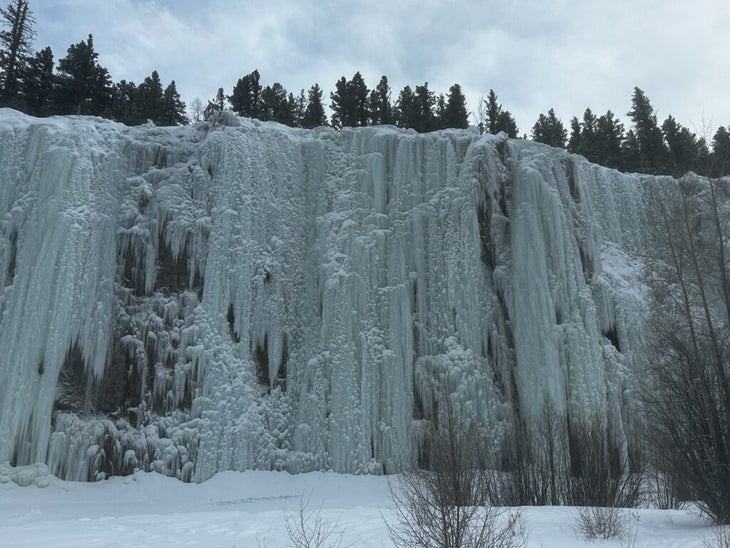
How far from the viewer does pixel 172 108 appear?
119 feet

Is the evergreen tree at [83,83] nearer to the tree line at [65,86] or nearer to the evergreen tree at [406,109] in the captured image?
the tree line at [65,86]

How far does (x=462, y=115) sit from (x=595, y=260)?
2074 centimetres

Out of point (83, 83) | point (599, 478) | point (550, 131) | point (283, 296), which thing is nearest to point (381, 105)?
point (550, 131)

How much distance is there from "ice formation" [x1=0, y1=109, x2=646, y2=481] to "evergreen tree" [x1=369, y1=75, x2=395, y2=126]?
17006 mm

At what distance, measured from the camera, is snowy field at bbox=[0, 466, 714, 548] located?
29.5 ft

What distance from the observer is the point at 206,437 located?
16641 mm

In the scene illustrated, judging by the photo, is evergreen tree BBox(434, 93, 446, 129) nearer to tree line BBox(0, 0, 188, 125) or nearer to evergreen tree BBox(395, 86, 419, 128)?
evergreen tree BBox(395, 86, 419, 128)

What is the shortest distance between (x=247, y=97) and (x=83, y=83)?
1088 cm

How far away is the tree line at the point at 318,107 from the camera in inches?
1275

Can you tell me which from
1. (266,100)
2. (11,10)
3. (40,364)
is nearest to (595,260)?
(40,364)

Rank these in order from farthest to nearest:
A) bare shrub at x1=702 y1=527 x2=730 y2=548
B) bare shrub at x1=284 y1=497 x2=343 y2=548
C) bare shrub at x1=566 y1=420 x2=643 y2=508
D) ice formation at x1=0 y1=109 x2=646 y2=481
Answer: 1. ice formation at x1=0 y1=109 x2=646 y2=481
2. bare shrub at x1=566 y1=420 x2=643 y2=508
3. bare shrub at x1=284 y1=497 x2=343 y2=548
4. bare shrub at x1=702 y1=527 x2=730 y2=548

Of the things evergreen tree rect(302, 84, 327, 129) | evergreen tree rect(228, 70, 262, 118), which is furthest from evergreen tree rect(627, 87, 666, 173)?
evergreen tree rect(228, 70, 262, 118)

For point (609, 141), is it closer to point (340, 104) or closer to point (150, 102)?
point (340, 104)

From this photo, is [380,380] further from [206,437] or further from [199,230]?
[199,230]
